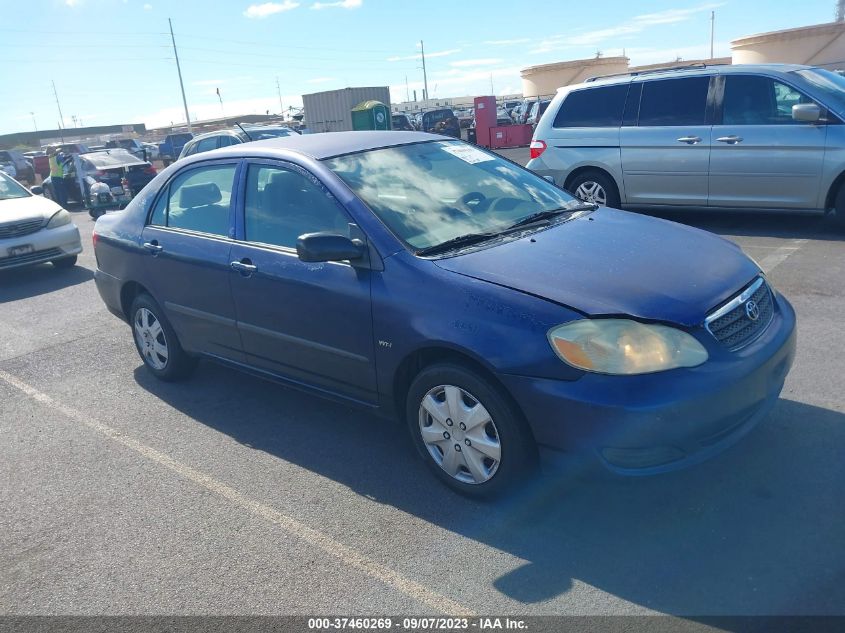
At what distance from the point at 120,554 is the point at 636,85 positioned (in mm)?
7992

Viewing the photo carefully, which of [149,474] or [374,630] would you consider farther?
[149,474]

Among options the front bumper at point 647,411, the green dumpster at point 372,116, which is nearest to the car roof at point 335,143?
the front bumper at point 647,411

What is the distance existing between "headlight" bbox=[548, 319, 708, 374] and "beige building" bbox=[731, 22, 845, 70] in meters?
43.5

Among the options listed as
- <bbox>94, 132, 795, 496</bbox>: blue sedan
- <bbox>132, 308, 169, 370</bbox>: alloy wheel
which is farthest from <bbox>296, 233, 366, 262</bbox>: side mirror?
<bbox>132, 308, 169, 370</bbox>: alloy wheel

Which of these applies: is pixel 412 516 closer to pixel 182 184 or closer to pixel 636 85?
pixel 182 184

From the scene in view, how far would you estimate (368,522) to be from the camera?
3426mm

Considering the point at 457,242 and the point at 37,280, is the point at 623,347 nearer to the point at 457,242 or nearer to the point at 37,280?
the point at 457,242

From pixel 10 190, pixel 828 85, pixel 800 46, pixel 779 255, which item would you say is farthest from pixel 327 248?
pixel 800 46

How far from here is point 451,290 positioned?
3.32 m

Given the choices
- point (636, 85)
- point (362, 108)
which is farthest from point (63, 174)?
point (636, 85)

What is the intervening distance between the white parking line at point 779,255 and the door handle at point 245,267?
4.86 metres

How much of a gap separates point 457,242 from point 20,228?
7.90 meters

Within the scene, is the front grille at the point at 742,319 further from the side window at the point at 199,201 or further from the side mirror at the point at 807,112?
the side mirror at the point at 807,112

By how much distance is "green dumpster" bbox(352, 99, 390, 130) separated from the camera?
2545 cm
